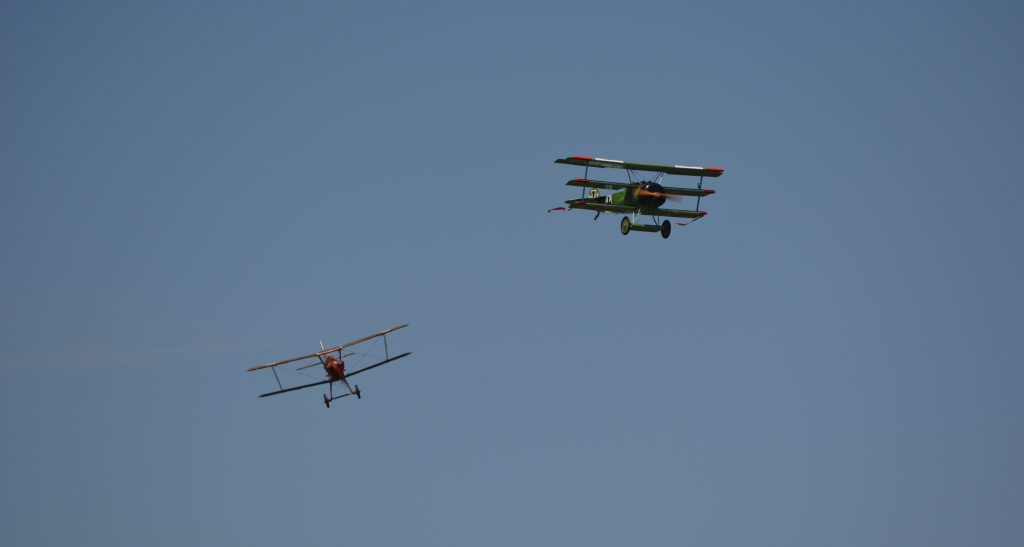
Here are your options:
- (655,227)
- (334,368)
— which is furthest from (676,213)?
(334,368)

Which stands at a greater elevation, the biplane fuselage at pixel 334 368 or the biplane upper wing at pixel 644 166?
the biplane upper wing at pixel 644 166

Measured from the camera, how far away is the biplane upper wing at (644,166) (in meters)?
70.3

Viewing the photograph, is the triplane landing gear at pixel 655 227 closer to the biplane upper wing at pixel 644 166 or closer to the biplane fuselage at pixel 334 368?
the biplane upper wing at pixel 644 166

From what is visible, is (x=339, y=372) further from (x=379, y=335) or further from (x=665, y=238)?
(x=665, y=238)

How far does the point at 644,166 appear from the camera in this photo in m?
71.9

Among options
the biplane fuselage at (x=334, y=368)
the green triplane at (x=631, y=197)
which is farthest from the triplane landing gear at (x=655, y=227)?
the biplane fuselage at (x=334, y=368)

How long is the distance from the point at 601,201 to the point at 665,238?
402cm

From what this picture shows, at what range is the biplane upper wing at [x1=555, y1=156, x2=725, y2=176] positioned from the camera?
70.3 m

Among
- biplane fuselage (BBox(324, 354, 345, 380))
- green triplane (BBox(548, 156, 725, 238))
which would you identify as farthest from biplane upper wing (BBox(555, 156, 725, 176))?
biplane fuselage (BBox(324, 354, 345, 380))

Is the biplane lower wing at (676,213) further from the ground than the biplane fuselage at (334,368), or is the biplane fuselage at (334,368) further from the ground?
the biplane lower wing at (676,213)

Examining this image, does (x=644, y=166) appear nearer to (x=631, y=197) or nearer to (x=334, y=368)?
(x=631, y=197)

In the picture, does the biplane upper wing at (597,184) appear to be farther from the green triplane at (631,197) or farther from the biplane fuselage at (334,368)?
the biplane fuselage at (334,368)

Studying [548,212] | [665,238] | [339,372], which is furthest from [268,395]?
[665,238]

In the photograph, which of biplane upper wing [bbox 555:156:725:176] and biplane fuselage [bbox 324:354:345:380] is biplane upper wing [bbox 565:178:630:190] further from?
biplane fuselage [bbox 324:354:345:380]
